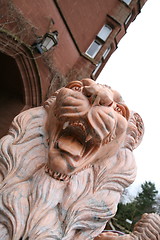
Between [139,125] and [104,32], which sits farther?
[104,32]

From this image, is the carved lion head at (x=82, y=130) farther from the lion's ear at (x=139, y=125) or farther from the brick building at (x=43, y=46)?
the brick building at (x=43, y=46)

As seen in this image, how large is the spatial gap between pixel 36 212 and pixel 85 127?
329 mm

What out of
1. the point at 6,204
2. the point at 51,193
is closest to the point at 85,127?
the point at 51,193

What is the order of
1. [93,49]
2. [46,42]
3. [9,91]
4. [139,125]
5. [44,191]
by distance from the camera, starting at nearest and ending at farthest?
[44,191] < [139,125] < [46,42] < [9,91] < [93,49]

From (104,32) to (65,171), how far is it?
8.41 m

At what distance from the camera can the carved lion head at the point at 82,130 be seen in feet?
2.64

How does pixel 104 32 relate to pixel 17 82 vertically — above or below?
above

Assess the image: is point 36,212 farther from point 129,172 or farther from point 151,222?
point 151,222

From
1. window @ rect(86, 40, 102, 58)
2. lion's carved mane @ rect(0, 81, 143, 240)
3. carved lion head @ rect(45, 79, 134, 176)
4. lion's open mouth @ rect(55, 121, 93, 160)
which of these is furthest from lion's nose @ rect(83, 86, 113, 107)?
window @ rect(86, 40, 102, 58)

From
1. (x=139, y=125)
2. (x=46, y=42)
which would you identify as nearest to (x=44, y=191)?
(x=139, y=125)

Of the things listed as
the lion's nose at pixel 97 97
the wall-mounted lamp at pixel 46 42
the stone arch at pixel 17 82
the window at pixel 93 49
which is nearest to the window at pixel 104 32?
the window at pixel 93 49

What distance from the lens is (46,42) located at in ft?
16.8

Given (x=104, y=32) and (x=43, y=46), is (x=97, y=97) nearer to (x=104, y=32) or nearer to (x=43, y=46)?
(x=43, y=46)

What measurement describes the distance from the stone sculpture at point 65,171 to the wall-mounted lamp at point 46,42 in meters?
4.46
